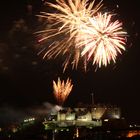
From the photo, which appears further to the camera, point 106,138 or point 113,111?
point 113,111

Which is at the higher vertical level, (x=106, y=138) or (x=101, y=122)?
(x=101, y=122)

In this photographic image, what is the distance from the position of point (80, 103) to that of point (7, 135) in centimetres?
1792

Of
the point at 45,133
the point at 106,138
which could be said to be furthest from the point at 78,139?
the point at 45,133

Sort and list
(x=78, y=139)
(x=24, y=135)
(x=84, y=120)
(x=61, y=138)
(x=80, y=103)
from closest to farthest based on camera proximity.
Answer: (x=78, y=139)
(x=61, y=138)
(x=24, y=135)
(x=84, y=120)
(x=80, y=103)

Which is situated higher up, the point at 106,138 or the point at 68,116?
the point at 68,116

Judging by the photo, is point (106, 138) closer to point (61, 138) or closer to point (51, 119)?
point (61, 138)

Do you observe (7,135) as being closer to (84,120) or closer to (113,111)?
(84,120)

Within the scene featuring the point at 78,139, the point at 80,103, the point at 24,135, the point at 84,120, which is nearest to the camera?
the point at 78,139

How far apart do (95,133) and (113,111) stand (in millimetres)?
16094

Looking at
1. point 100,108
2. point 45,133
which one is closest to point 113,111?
point 100,108

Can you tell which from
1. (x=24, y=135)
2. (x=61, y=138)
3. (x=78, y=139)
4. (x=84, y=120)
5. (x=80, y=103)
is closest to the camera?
(x=78, y=139)

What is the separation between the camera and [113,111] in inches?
3465

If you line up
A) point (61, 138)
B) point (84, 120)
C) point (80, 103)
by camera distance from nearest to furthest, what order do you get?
point (61, 138), point (84, 120), point (80, 103)

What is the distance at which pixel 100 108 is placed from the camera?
8850cm
